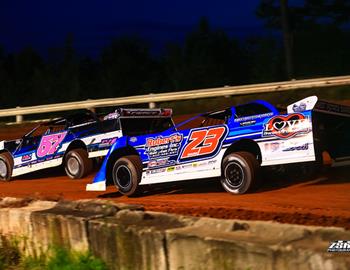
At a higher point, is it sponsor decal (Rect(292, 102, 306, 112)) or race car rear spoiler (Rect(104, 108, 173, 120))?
race car rear spoiler (Rect(104, 108, 173, 120))

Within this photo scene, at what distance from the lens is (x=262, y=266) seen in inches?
163

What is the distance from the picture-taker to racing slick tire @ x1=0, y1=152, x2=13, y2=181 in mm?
13945

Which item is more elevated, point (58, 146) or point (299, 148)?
point (58, 146)

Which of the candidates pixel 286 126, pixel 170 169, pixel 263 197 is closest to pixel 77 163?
pixel 170 169

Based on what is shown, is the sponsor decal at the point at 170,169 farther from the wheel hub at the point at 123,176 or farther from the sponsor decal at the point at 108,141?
the sponsor decal at the point at 108,141

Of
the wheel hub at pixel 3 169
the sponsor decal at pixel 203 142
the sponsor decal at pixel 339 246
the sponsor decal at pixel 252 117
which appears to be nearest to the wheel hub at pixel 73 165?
the wheel hub at pixel 3 169

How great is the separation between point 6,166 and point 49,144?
1609mm

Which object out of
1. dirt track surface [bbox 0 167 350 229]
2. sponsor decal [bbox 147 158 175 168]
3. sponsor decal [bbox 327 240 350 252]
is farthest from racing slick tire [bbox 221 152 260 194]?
sponsor decal [bbox 327 240 350 252]

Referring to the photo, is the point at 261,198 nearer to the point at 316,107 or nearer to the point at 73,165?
the point at 316,107

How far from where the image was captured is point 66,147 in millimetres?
12820

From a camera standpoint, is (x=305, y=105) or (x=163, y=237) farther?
(x=305, y=105)

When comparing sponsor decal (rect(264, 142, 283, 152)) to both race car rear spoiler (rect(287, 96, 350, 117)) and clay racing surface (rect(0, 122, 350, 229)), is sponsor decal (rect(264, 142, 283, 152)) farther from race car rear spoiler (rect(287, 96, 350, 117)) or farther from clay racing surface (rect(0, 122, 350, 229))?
clay racing surface (rect(0, 122, 350, 229))

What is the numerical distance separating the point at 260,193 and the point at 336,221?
112 inches

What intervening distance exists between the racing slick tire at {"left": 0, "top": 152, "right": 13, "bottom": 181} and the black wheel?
4.96 metres
